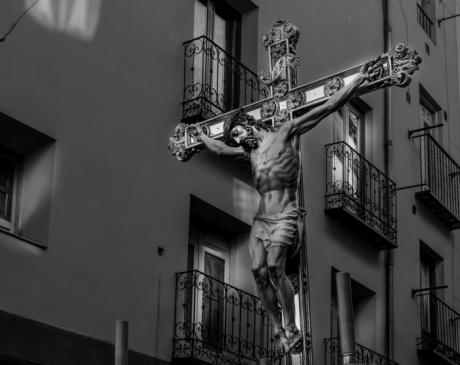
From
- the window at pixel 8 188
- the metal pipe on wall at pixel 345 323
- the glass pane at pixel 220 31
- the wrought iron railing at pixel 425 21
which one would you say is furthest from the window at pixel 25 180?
the wrought iron railing at pixel 425 21

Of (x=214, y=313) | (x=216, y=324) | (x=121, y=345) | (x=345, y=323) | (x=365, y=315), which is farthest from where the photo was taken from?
(x=365, y=315)

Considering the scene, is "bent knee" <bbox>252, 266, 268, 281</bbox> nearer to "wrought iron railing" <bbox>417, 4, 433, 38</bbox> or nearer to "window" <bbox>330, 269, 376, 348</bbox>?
"window" <bbox>330, 269, 376, 348</bbox>

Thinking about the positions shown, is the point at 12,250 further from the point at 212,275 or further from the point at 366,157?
the point at 366,157

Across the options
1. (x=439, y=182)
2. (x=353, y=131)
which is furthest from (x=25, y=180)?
(x=439, y=182)

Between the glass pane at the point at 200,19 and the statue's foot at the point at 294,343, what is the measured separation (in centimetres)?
1056

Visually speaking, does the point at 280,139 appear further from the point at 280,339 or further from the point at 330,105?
the point at 280,339

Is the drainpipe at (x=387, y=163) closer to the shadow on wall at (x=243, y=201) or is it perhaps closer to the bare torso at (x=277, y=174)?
the shadow on wall at (x=243, y=201)

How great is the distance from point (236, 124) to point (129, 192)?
645 cm

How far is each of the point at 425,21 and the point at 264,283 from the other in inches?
770

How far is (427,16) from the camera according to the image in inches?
1148

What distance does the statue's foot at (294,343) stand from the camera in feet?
33.4

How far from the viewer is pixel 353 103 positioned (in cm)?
2469

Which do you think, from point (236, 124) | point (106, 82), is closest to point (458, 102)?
point (106, 82)

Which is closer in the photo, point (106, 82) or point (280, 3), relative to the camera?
point (106, 82)
